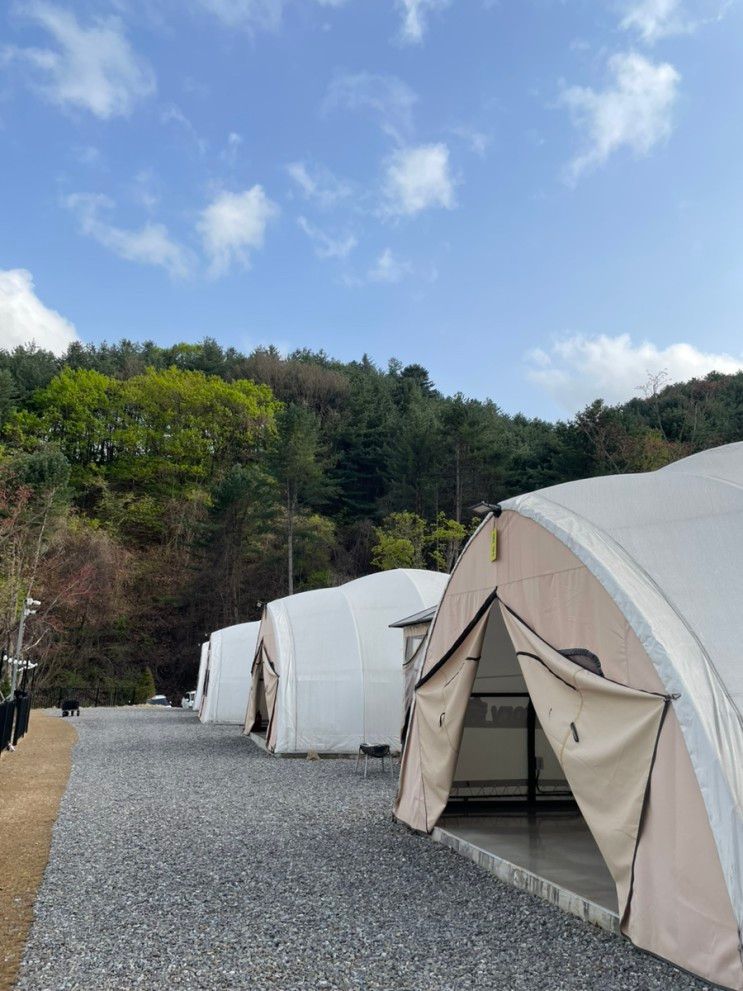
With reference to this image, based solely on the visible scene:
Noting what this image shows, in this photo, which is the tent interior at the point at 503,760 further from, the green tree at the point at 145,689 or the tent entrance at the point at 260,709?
Answer: the green tree at the point at 145,689

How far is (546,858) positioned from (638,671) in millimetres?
2403

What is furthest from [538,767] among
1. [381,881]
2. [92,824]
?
[92,824]

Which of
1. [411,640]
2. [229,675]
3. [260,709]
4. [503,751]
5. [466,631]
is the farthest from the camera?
[229,675]

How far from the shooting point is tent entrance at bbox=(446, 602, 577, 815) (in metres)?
8.58

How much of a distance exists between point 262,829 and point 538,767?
121 inches

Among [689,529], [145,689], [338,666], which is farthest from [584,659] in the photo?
[145,689]

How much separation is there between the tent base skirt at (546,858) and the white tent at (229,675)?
15.0 metres

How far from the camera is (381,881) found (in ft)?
18.6

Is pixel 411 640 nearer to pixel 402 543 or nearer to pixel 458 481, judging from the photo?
pixel 402 543

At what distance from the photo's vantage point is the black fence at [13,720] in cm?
1295

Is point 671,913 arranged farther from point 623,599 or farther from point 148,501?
Result: point 148,501

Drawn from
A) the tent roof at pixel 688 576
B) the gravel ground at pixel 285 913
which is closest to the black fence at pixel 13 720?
the gravel ground at pixel 285 913

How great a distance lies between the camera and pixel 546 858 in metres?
6.09

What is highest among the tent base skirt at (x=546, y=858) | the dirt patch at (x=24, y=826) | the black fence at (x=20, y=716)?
the black fence at (x=20, y=716)
